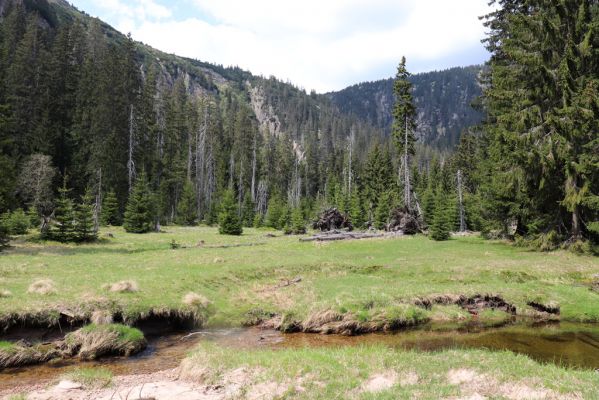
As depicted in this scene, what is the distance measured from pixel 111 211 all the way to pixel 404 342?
54.2 m

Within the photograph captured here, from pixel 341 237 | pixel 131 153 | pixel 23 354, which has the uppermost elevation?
pixel 131 153

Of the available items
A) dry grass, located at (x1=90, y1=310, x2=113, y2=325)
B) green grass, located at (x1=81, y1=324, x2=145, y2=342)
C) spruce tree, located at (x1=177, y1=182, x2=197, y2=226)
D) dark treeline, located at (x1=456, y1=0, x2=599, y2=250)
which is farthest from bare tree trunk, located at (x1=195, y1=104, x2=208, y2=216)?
green grass, located at (x1=81, y1=324, x2=145, y2=342)

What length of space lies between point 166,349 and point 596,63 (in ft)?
119

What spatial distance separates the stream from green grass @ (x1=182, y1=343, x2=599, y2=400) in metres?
2.60

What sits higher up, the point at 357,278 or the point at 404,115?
the point at 404,115

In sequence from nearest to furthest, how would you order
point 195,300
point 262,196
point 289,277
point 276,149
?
point 195,300 < point 289,277 < point 262,196 < point 276,149

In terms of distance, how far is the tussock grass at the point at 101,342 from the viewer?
1345 cm

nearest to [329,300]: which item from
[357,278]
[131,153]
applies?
[357,278]

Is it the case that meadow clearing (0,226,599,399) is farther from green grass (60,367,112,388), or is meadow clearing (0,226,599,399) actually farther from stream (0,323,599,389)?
stream (0,323,599,389)

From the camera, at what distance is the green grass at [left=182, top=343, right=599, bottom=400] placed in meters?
8.98

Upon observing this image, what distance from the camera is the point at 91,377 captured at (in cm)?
1074

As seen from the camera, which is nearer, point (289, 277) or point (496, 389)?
point (496, 389)

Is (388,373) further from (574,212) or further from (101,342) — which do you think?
(574,212)

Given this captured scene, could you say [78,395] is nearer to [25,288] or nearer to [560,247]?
[25,288]
